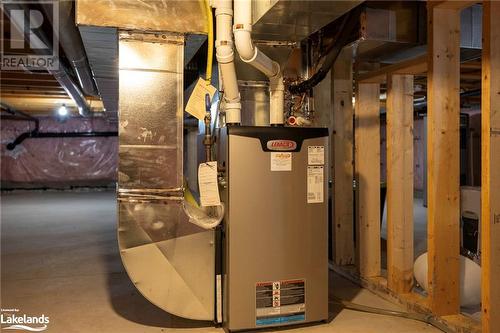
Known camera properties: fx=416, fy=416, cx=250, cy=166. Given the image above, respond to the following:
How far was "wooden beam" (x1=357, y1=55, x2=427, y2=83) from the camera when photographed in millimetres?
2371

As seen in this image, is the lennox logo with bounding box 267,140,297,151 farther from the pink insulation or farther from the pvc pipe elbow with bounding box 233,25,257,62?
the pink insulation

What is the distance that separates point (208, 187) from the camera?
211 centimetres

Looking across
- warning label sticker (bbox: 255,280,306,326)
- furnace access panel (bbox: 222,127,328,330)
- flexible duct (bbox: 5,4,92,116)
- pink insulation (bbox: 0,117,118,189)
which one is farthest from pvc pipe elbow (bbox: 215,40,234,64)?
pink insulation (bbox: 0,117,118,189)

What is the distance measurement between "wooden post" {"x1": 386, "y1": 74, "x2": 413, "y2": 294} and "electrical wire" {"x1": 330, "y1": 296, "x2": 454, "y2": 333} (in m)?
0.28

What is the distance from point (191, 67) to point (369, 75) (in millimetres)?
1702

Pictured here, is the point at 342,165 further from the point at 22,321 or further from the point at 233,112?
the point at 22,321

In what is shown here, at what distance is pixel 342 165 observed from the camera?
330 centimetres

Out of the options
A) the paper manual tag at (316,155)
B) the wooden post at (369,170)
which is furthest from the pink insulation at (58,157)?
the paper manual tag at (316,155)

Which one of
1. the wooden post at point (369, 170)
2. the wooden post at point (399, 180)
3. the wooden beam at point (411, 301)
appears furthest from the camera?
the wooden post at point (369, 170)

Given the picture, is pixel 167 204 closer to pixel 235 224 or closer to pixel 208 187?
pixel 208 187

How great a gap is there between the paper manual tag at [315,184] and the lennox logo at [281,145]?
15 centimetres

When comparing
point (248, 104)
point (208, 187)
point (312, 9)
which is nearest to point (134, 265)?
point (208, 187)

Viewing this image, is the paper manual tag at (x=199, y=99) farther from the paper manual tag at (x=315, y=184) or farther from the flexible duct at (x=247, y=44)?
the paper manual tag at (x=315, y=184)

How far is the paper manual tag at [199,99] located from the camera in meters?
2.13
